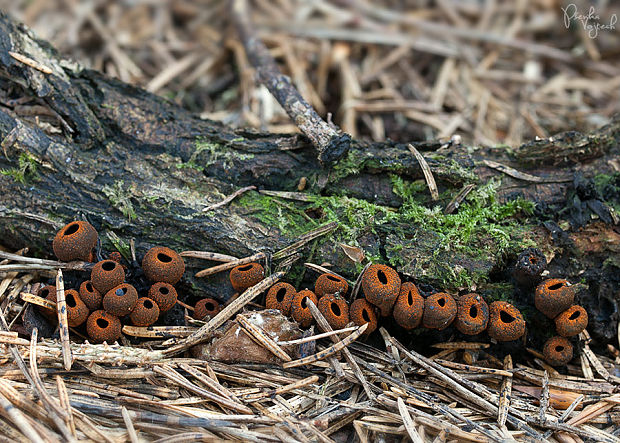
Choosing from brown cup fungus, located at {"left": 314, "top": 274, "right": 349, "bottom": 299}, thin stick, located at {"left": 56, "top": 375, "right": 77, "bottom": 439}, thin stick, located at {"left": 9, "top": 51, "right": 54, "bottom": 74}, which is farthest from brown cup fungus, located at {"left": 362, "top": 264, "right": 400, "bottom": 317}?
thin stick, located at {"left": 9, "top": 51, "right": 54, "bottom": 74}

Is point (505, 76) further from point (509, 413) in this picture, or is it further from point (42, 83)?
point (42, 83)

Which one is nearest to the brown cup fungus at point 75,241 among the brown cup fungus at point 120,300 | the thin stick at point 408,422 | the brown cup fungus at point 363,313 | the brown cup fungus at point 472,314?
the brown cup fungus at point 120,300

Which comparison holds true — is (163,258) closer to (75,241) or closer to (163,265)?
(163,265)

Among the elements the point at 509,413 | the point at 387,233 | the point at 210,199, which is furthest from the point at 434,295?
the point at 210,199

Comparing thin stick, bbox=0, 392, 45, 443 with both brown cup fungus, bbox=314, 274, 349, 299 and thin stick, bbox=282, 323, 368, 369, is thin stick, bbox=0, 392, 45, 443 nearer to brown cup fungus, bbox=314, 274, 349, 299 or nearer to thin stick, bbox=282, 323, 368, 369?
thin stick, bbox=282, 323, 368, 369

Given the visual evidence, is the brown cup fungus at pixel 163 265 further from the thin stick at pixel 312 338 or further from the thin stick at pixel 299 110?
the thin stick at pixel 299 110
